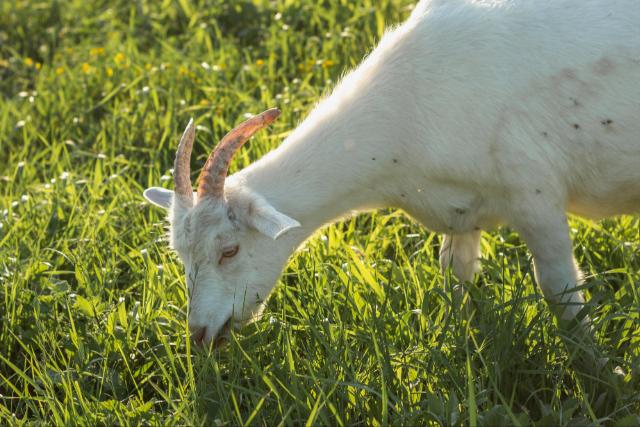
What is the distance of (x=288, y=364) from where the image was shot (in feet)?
12.3

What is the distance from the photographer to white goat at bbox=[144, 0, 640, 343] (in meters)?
3.92

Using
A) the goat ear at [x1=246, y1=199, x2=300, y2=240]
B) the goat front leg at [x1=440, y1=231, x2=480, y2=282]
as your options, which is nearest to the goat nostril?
the goat ear at [x1=246, y1=199, x2=300, y2=240]

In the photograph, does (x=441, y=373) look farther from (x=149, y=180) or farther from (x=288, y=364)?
(x=149, y=180)

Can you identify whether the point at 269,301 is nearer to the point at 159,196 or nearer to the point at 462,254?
the point at 159,196

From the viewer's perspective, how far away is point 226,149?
3.74m

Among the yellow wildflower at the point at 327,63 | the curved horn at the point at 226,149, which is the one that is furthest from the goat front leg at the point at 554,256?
the yellow wildflower at the point at 327,63

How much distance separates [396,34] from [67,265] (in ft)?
6.60

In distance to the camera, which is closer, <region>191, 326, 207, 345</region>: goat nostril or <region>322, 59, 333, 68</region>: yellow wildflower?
<region>191, 326, 207, 345</region>: goat nostril

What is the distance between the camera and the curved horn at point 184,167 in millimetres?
3896

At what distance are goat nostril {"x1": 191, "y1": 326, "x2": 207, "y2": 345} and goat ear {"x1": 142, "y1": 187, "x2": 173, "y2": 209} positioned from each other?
0.64 m

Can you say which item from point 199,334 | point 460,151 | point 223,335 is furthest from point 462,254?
point 199,334

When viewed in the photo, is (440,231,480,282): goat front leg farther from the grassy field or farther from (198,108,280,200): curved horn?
(198,108,280,200): curved horn

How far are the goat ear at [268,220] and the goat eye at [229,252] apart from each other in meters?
0.13

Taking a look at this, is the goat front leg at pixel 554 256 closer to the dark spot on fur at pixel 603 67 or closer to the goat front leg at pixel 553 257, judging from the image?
the goat front leg at pixel 553 257
